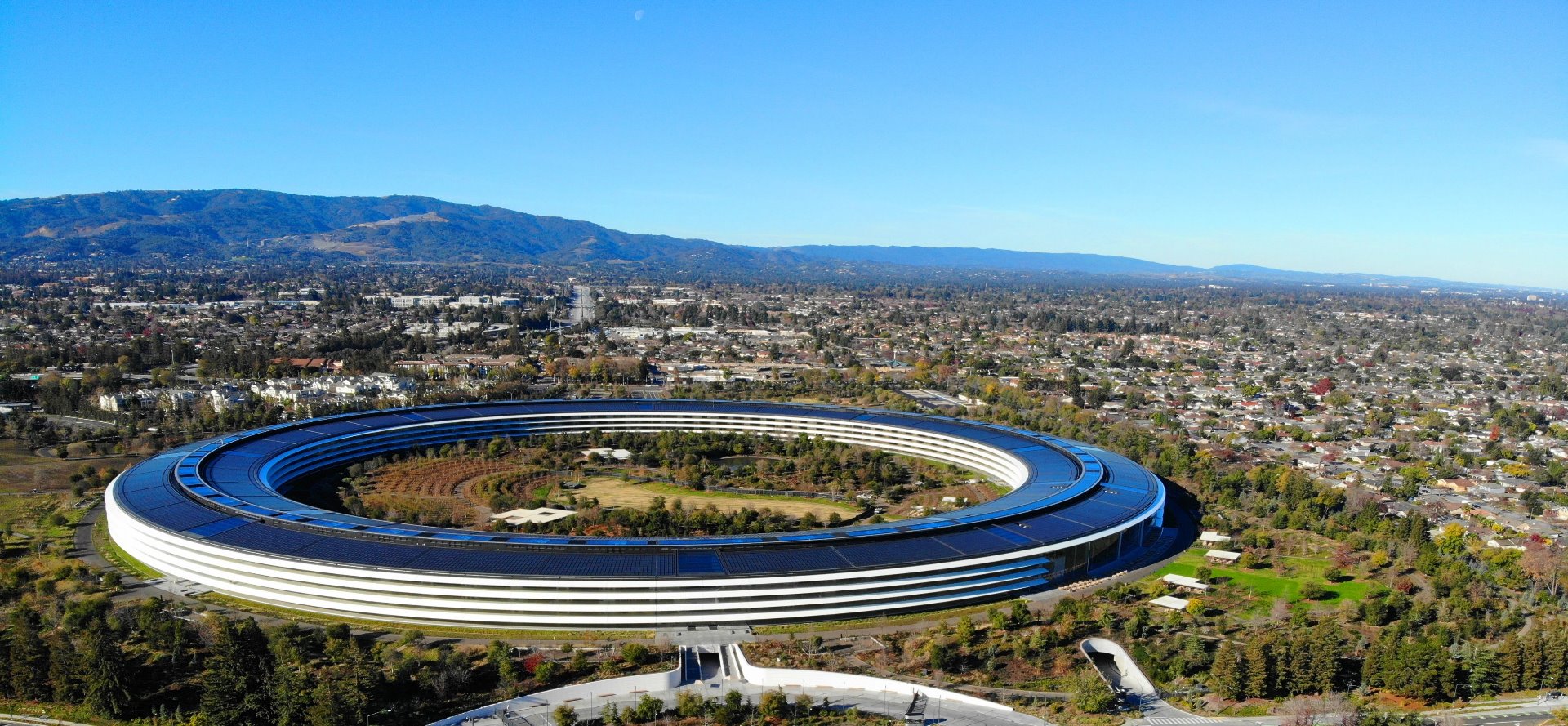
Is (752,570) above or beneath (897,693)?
above

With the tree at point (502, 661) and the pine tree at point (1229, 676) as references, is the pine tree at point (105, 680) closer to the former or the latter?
the tree at point (502, 661)

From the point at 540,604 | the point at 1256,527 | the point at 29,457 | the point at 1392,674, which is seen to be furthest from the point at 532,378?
the point at 1392,674

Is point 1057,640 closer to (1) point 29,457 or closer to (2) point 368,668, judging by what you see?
(2) point 368,668

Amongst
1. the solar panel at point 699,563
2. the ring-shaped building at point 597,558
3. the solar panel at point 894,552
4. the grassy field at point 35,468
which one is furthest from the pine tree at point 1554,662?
the grassy field at point 35,468

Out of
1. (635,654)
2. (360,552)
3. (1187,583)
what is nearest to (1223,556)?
(1187,583)

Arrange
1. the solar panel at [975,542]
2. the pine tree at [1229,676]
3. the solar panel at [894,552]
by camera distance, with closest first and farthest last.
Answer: the pine tree at [1229,676], the solar panel at [894,552], the solar panel at [975,542]

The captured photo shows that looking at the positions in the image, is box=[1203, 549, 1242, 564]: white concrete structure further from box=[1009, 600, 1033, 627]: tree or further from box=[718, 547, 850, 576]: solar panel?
box=[718, 547, 850, 576]: solar panel

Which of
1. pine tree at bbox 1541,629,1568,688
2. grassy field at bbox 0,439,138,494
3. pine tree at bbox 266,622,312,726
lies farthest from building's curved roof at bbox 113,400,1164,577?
pine tree at bbox 1541,629,1568,688

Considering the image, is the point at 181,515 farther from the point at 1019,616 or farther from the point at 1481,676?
the point at 1481,676
